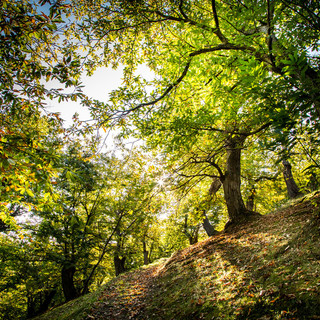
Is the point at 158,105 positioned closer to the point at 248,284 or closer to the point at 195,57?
the point at 195,57

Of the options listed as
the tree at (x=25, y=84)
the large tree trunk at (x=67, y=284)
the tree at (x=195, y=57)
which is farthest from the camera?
the large tree trunk at (x=67, y=284)

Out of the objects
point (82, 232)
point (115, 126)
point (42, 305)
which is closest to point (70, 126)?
point (115, 126)

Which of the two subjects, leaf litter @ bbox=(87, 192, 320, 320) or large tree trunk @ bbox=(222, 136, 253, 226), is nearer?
leaf litter @ bbox=(87, 192, 320, 320)

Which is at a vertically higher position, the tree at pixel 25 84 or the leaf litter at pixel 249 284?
the tree at pixel 25 84

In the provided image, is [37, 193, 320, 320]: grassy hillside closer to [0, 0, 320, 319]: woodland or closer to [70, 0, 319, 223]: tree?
[0, 0, 320, 319]: woodland

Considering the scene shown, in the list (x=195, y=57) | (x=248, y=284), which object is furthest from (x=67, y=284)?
(x=195, y=57)

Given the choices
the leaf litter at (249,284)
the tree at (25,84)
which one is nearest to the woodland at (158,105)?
the tree at (25,84)

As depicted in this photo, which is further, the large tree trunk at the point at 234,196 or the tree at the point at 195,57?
the large tree trunk at the point at 234,196

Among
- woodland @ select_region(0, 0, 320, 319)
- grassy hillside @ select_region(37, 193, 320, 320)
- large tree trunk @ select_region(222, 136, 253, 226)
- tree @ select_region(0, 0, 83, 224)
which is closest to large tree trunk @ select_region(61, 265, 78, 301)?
woodland @ select_region(0, 0, 320, 319)

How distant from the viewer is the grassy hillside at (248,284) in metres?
2.63

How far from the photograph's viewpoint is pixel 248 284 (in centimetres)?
349

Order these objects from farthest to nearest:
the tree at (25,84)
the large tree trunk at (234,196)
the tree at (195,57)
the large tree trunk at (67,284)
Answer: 1. the large tree trunk at (67,284)
2. the large tree trunk at (234,196)
3. the tree at (195,57)
4. the tree at (25,84)

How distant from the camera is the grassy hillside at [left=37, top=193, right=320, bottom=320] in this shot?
2629 mm

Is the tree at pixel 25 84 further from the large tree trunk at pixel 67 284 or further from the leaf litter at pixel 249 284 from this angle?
the large tree trunk at pixel 67 284
